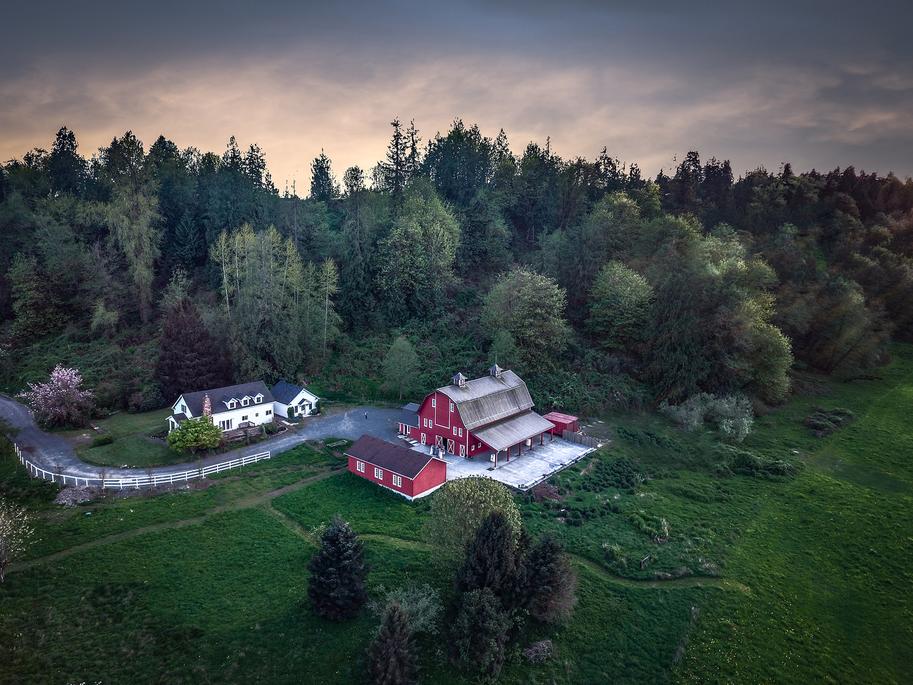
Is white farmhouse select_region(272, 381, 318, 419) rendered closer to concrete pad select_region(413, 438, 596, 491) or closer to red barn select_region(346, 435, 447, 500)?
red barn select_region(346, 435, 447, 500)

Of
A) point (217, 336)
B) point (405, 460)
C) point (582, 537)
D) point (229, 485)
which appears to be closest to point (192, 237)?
point (217, 336)

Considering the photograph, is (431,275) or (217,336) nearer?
(217,336)

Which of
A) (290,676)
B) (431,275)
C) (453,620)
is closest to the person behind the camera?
(290,676)

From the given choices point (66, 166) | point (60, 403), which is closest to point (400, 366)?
point (60, 403)

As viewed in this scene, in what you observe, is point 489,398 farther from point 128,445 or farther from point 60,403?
point 60,403

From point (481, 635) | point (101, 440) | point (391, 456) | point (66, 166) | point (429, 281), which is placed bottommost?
point (481, 635)

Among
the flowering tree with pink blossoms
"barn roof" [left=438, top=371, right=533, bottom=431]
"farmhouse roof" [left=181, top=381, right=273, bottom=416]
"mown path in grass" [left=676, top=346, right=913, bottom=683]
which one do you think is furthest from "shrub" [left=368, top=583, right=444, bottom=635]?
the flowering tree with pink blossoms

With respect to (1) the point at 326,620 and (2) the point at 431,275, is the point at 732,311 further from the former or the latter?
(1) the point at 326,620
